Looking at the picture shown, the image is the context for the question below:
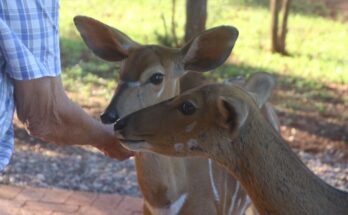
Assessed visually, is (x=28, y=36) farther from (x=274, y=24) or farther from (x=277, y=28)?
(x=277, y=28)

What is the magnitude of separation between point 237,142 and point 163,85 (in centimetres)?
93

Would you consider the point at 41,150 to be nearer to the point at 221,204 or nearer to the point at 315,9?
the point at 221,204

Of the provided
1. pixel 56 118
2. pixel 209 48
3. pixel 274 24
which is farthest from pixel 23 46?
pixel 274 24

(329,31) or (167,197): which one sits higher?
(167,197)

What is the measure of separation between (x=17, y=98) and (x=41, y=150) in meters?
3.45

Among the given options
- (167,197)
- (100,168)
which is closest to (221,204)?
(167,197)

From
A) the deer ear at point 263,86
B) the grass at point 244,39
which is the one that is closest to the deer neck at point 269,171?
the deer ear at point 263,86

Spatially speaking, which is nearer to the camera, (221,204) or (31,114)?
(31,114)

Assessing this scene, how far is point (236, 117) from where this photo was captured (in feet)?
7.46

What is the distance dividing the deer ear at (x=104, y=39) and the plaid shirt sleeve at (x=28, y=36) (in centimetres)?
58

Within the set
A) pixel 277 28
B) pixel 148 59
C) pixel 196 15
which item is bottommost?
pixel 277 28

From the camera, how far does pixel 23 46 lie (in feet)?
8.30

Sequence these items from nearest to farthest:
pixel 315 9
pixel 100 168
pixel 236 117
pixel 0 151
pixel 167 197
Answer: pixel 236 117
pixel 0 151
pixel 167 197
pixel 100 168
pixel 315 9

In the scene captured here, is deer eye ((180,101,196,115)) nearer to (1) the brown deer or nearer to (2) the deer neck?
(1) the brown deer
